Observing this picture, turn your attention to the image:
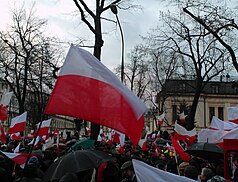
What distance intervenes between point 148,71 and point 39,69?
47.8ft

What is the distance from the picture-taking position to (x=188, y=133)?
41.6ft

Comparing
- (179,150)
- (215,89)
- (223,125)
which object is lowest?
(179,150)

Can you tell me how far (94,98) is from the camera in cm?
535

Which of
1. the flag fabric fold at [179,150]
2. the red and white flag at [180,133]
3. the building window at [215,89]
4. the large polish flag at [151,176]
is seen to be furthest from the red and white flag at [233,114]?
the building window at [215,89]

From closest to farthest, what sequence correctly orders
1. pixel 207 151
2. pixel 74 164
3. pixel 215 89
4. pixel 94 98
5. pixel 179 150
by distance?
pixel 94 98 < pixel 74 164 < pixel 207 151 < pixel 179 150 < pixel 215 89

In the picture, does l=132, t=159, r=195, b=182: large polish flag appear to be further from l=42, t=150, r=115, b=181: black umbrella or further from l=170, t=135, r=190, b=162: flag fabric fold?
l=170, t=135, r=190, b=162: flag fabric fold

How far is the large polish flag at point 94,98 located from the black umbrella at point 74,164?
2.86 ft

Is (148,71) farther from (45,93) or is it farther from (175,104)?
(175,104)

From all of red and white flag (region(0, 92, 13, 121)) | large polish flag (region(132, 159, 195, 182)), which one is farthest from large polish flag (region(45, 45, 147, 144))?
red and white flag (region(0, 92, 13, 121))

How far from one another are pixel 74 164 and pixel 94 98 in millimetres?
1126

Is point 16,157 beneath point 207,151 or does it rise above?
beneath

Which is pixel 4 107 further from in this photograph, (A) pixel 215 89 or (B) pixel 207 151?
(A) pixel 215 89

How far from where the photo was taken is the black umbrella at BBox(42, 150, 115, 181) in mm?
5486

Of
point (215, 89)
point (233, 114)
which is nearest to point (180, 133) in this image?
point (233, 114)
